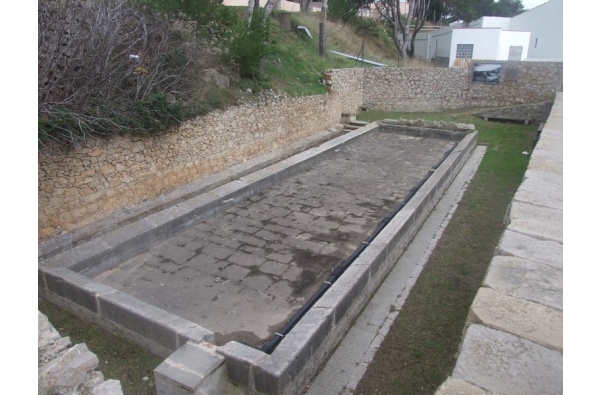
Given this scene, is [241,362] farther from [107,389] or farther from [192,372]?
[107,389]

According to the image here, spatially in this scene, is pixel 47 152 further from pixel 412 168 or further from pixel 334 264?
pixel 412 168

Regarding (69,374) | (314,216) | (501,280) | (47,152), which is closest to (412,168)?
(314,216)

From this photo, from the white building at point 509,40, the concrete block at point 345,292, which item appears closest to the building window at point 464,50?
the white building at point 509,40

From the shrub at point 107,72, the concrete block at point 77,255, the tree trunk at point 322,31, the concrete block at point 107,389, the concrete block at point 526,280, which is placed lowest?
the concrete block at point 77,255

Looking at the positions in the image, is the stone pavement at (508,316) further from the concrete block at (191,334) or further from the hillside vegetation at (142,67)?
the hillside vegetation at (142,67)

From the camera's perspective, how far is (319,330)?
3998 mm

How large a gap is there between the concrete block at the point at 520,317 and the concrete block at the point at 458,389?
2.38 ft

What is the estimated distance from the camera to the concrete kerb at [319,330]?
11.6 feet

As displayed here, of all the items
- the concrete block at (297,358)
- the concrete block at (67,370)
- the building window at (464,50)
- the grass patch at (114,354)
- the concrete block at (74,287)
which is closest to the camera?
the concrete block at (67,370)

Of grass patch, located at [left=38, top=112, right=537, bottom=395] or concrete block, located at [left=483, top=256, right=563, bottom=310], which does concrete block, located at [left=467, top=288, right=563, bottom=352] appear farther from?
grass patch, located at [left=38, top=112, right=537, bottom=395]

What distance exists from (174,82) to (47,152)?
3213 millimetres

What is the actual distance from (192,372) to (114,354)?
123 centimetres

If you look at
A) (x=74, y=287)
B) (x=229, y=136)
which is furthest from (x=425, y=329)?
(x=229, y=136)

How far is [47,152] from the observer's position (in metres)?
6.04
